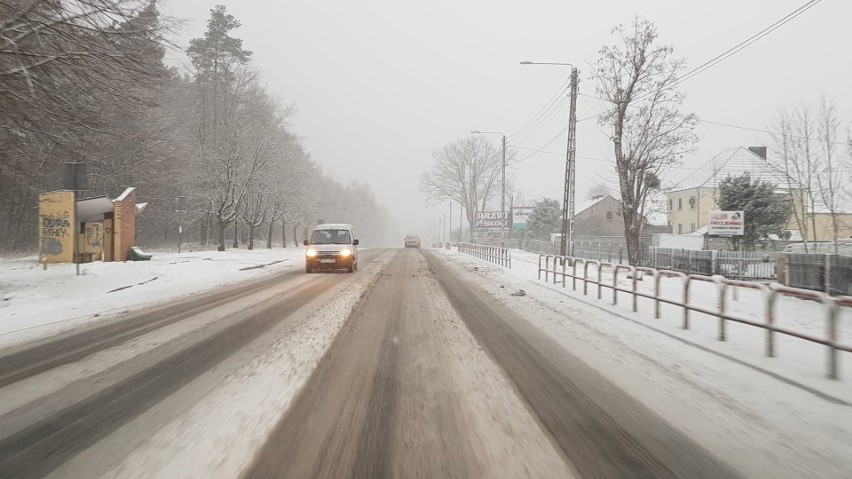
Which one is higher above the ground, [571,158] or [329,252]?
[571,158]

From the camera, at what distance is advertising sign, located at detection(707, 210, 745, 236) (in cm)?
2525

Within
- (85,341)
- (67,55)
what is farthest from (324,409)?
(67,55)

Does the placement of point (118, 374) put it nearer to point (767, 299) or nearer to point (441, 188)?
point (767, 299)

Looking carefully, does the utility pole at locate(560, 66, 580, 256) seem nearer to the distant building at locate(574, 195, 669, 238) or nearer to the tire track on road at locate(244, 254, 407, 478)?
the tire track on road at locate(244, 254, 407, 478)

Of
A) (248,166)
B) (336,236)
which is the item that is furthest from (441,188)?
(336,236)

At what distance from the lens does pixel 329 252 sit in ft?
60.8

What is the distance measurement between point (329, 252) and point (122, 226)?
8.49 metres

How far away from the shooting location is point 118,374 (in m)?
4.93

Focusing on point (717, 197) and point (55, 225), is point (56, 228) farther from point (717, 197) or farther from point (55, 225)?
point (717, 197)

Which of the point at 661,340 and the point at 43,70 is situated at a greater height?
the point at 43,70

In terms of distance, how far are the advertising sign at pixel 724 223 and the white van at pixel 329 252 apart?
64.3ft

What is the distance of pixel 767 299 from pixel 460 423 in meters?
4.82

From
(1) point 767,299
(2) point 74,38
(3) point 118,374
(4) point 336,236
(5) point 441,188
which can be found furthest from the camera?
(5) point 441,188

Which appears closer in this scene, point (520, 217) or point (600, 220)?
point (520, 217)
